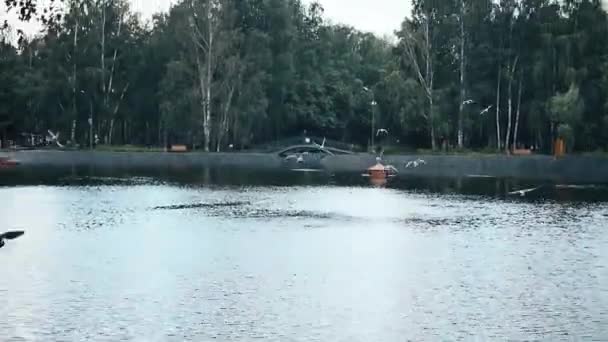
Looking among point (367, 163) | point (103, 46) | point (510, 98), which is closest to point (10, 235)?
point (510, 98)

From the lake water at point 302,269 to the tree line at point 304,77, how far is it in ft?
127

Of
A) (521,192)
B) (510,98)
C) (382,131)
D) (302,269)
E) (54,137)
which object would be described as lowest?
(302,269)

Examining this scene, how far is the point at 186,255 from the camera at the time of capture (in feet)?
114

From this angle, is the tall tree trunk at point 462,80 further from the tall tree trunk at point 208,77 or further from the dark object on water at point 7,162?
the dark object on water at point 7,162

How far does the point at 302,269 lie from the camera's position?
31734 mm

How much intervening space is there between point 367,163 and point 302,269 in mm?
77408

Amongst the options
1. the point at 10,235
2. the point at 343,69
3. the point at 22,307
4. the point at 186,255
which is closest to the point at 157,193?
the point at 10,235

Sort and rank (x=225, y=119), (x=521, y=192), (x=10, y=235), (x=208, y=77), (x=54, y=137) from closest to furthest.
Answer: (x=10, y=235) < (x=521, y=192) < (x=208, y=77) < (x=225, y=119) < (x=54, y=137)

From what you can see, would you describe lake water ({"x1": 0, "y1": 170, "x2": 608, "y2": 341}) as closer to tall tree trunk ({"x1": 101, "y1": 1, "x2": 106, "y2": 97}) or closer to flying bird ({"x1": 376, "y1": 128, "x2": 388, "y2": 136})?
flying bird ({"x1": 376, "y1": 128, "x2": 388, "y2": 136})

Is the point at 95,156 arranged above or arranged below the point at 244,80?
below

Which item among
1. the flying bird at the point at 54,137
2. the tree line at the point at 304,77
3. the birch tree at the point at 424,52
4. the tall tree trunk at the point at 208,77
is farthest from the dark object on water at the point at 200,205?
the flying bird at the point at 54,137

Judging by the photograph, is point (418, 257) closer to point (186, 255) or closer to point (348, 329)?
point (186, 255)

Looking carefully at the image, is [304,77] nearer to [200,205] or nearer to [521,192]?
[521,192]

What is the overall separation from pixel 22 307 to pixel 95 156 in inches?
3537
